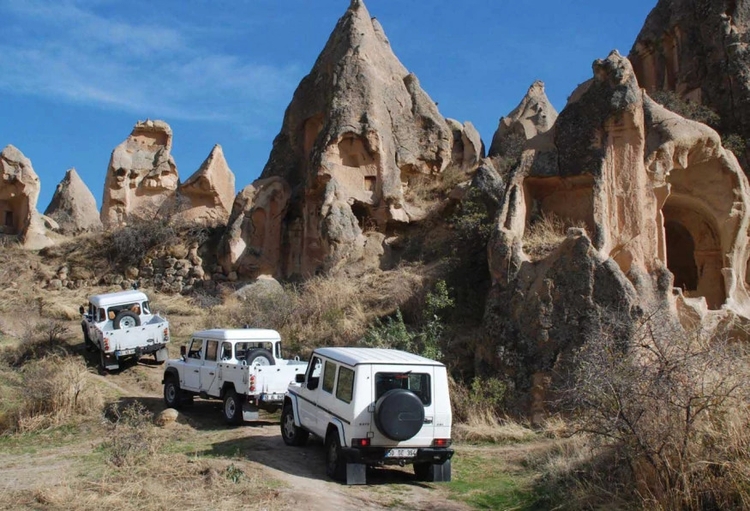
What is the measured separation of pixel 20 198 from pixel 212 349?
2199 cm

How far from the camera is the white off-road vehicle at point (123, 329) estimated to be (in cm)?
1875

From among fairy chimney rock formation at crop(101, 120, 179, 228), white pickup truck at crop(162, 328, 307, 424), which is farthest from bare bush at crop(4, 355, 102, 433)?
fairy chimney rock formation at crop(101, 120, 179, 228)

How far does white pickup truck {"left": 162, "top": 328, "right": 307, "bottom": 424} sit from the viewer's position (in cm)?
1366

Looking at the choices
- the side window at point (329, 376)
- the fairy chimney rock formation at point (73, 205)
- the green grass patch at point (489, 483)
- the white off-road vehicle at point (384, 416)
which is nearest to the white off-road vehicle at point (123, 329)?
the side window at point (329, 376)

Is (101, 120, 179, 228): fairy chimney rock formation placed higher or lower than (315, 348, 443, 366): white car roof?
higher

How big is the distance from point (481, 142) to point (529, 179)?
14.8 m

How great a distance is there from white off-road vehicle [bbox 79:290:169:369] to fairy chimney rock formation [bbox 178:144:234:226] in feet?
34.1

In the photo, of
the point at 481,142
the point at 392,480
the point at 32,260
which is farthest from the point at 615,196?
the point at 32,260

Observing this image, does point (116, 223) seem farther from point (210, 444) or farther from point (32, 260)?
point (210, 444)

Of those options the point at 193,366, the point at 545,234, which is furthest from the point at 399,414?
the point at 545,234

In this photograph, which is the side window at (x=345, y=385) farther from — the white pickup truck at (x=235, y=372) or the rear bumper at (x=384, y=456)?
the white pickup truck at (x=235, y=372)

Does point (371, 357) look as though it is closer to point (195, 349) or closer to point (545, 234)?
point (195, 349)

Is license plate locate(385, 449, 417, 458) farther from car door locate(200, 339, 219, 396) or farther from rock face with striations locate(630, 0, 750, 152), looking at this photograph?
rock face with striations locate(630, 0, 750, 152)

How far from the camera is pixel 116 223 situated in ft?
104
